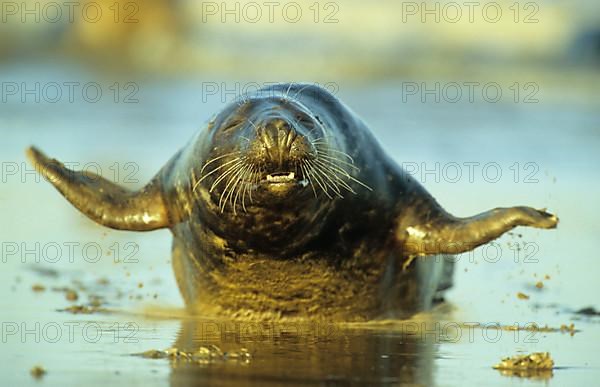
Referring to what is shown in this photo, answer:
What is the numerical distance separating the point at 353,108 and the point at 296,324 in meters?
12.3

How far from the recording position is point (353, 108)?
66.6 feet

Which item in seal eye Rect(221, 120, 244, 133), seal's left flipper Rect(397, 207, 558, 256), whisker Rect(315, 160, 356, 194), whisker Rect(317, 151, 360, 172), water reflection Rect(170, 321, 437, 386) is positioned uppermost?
seal eye Rect(221, 120, 244, 133)

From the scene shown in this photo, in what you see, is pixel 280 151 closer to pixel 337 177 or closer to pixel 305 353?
pixel 337 177

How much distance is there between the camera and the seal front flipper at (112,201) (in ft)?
28.5

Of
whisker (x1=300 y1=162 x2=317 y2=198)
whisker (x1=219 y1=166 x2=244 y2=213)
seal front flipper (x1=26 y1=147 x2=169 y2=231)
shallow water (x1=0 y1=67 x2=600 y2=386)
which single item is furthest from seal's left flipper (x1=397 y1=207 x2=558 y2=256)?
seal front flipper (x1=26 y1=147 x2=169 y2=231)

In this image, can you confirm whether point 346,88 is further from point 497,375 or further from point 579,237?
point 497,375

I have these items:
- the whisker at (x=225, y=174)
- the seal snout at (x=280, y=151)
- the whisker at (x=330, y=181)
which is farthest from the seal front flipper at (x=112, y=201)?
the seal snout at (x=280, y=151)

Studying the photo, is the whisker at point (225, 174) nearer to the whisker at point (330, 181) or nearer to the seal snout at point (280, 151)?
the seal snout at point (280, 151)

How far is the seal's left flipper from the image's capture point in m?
8.30

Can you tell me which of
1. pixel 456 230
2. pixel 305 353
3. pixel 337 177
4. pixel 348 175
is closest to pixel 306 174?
pixel 337 177

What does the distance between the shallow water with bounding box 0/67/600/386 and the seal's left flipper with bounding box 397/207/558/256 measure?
0.31m

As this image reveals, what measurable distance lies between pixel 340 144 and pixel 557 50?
24.5 m

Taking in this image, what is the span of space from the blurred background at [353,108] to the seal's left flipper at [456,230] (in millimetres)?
421

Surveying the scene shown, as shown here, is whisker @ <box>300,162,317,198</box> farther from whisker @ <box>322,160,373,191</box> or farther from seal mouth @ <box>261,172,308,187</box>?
whisker @ <box>322,160,373,191</box>
